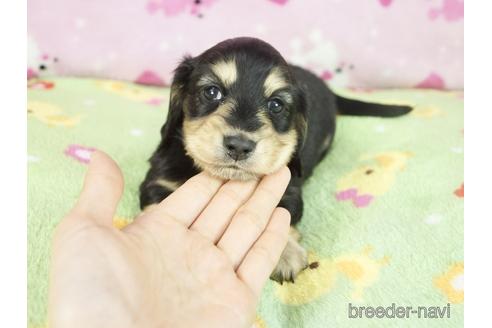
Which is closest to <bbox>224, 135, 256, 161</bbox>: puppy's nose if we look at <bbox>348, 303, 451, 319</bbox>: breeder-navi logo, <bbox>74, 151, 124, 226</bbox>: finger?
<bbox>74, 151, 124, 226</bbox>: finger

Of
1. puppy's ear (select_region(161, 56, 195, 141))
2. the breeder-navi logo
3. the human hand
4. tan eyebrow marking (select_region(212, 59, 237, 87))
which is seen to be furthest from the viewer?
puppy's ear (select_region(161, 56, 195, 141))

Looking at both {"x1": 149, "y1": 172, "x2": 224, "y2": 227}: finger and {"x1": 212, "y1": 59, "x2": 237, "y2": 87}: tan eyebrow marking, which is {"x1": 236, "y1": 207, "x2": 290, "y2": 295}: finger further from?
{"x1": 212, "y1": 59, "x2": 237, "y2": 87}: tan eyebrow marking

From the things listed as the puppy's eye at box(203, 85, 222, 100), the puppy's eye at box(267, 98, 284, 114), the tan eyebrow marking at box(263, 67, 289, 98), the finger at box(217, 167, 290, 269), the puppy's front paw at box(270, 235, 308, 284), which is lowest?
the puppy's front paw at box(270, 235, 308, 284)

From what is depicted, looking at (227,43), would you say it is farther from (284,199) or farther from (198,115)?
(284,199)

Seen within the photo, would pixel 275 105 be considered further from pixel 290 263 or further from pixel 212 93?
pixel 290 263

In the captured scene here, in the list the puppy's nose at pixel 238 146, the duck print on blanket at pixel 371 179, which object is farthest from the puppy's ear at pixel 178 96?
the duck print on blanket at pixel 371 179

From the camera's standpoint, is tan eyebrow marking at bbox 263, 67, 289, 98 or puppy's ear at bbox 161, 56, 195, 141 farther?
puppy's ear at bbox 161, 56, 195, 141

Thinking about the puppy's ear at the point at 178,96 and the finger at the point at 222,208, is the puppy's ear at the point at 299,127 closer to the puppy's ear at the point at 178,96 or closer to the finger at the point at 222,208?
the finger at the point at 222,208

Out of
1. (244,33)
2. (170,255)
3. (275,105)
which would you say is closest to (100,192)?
(170,255)
